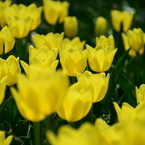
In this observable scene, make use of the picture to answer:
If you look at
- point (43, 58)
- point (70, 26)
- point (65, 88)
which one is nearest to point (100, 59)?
point (43, 58)

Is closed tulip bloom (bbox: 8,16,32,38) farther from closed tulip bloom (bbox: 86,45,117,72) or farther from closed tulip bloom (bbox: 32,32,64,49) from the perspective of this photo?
closed tulip bloom (bbox: 86,45,117,72)

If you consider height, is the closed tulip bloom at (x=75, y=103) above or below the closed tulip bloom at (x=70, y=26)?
above

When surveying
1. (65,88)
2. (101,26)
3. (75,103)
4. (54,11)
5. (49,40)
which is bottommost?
(101,26)

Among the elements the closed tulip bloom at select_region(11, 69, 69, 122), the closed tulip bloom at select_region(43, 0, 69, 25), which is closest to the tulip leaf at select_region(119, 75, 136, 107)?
the closed tulip bloom at select_region(43, 0, 69, 25)

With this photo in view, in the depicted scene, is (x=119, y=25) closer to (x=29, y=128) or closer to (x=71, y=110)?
(x=29, y=128)

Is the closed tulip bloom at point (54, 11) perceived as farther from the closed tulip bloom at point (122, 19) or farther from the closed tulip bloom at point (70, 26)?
the closed tulip bloom at point (122, 19)

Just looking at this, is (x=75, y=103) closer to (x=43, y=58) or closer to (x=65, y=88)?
(x=65, y=88)

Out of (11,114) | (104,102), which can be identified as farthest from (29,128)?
(104,102)

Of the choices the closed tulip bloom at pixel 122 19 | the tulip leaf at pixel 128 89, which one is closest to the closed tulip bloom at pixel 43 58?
the tulip leaf at pixel 128 89
